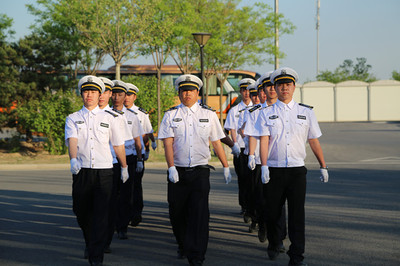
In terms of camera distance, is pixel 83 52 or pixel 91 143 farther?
pixel 83 52

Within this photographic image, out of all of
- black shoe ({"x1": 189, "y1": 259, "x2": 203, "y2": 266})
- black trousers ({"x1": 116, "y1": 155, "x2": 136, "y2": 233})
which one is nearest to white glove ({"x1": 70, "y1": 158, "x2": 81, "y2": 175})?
black trousers ({"x1": 116, "y1": 155, "x2": 136, "y2": 233})

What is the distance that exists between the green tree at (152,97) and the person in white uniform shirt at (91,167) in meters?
18.0

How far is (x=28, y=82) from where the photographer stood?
79.7ft

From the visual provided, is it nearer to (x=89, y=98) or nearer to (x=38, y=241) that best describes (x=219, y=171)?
(x=38, y=241)

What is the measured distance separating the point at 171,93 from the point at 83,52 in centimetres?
930

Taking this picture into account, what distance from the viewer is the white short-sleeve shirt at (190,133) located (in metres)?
6.16

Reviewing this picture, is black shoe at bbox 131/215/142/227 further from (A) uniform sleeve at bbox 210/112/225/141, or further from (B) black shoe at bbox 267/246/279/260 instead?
(B) black shoe at bbox 267/246/279/260

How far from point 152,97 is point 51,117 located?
517cm

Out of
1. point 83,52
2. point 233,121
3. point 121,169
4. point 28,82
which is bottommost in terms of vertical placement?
point 121,169

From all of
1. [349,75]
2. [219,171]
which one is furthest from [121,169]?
[349,75]

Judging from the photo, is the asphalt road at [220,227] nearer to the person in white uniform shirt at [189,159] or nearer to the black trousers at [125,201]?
the black trousers at [125,201]

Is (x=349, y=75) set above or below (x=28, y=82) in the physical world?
above

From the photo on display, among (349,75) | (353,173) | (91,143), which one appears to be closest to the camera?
(91,143)

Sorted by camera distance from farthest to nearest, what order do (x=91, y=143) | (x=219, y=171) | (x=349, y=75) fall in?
(x=349, y=75) < (x=219, y=171) < (x=91, y=143)
